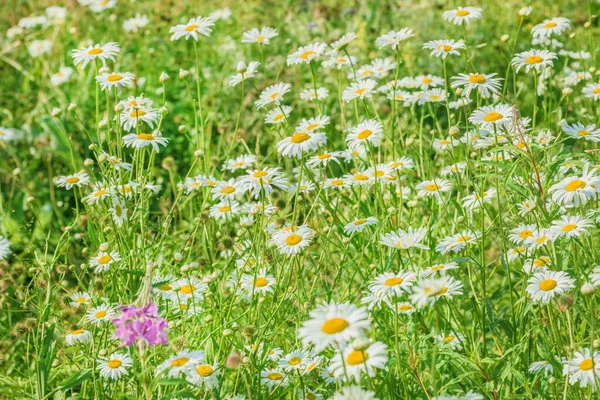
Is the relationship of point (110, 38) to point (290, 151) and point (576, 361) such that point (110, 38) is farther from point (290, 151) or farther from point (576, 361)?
point (576, 361)

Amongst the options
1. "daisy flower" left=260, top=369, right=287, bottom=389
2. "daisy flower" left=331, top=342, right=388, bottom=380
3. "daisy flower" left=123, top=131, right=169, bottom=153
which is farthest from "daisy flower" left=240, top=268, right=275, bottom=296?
"daisy flower" left=331, top=342, right=388, bottom=380

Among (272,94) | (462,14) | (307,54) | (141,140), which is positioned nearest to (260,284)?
(141,140)

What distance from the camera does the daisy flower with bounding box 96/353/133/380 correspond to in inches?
72.8

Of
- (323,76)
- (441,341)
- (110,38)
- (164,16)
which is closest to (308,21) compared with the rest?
(323,76)

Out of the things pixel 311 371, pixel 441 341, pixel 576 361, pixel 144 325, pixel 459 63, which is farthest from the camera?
pixel 459 63

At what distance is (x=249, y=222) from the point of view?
212 centimetres

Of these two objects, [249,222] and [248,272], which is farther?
[248,272]

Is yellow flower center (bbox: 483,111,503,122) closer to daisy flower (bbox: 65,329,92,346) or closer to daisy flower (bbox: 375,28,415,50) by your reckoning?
daisy flower (bbox: 375,28,415,50)

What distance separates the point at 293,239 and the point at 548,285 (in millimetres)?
681

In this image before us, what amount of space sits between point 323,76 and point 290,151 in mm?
2687

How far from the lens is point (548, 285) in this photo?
173 cm

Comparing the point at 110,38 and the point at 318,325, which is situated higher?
the point at 318,325

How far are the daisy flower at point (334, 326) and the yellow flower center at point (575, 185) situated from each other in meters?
→ 0.76

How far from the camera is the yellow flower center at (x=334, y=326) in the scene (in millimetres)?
1346
